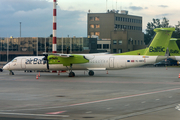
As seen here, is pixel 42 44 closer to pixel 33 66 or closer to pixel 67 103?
pixel 33 66

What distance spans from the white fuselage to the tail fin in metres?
0.87

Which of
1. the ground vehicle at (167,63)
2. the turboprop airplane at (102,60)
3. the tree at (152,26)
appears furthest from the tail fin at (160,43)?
the tree at (152,26)

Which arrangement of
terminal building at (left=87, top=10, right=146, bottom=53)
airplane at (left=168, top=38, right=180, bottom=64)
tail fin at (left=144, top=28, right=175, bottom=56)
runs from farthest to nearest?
1. terminal building at (left=87, top=10, right=146, bottom=53)
2. airplane at (left=168, top=38, right=180, bottom=64)
3. tail fin at (left=144, top=28, right=175, bottom=56)

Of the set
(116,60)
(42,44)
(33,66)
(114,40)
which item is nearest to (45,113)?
(116,60)

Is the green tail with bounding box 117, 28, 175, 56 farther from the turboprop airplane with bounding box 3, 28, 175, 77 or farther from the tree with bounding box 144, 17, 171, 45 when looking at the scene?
the tree with bounding box 144, 17, 171, 45

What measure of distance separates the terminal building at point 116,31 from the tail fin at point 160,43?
4417 centimetres

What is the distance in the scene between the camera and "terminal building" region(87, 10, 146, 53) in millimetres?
78069

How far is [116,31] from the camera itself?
257 ft

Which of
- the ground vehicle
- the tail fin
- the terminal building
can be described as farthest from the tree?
the tail fin

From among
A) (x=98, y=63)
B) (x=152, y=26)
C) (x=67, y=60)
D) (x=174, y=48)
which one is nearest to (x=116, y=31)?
(x=174, y=48)

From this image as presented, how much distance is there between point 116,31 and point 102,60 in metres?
46.0

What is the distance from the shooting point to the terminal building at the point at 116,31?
256ft

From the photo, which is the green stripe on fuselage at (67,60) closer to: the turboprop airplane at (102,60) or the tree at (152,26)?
the turboprop airplane at (102,60)

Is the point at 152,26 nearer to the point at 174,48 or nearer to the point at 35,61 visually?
the point at 174,48
